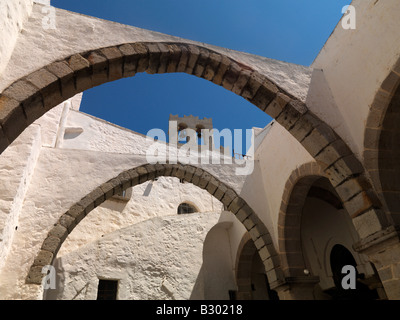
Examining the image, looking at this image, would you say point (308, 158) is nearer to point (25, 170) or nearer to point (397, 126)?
point (397, 126)

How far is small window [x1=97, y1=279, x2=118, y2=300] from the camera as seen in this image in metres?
7.21

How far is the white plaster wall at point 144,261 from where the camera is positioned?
6980 mm

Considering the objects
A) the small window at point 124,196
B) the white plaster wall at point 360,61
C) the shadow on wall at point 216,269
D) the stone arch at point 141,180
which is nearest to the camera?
the white plaster wall at point 360,61

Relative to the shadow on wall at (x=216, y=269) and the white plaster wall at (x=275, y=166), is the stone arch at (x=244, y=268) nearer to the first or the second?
the shadow on wall at (x=216, y=269)

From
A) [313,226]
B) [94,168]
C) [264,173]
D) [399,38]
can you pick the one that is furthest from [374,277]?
[94,168]

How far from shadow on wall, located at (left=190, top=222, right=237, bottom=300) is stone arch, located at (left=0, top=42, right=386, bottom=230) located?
5.72 m

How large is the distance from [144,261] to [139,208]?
106 inches

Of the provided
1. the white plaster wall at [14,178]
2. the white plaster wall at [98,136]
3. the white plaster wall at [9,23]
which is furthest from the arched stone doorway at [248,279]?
the white plaster wall at [9,23]

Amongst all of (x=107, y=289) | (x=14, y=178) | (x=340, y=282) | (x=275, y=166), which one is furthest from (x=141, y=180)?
(x=340, y=282)

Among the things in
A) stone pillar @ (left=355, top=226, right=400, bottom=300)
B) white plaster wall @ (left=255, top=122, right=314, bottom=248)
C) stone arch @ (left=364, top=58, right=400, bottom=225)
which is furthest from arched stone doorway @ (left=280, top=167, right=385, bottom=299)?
stone pillar @ (left=355, top=226, right=400, bottom=300)

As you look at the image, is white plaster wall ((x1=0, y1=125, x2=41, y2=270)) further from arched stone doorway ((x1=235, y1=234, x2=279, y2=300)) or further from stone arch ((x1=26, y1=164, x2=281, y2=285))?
arched stone doorway ((x1=235, y1=234, x2=279, y2=300))

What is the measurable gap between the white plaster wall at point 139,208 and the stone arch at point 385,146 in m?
7.46

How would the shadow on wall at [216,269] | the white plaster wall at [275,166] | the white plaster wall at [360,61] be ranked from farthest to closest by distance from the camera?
the shadow on wall at [216,269] < the white plaster wall at [275,166] < the white plaster wall at [360,61]

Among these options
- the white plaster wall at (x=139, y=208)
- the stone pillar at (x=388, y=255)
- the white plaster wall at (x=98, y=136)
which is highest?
the white plaster wall at (x=98, y=136)
